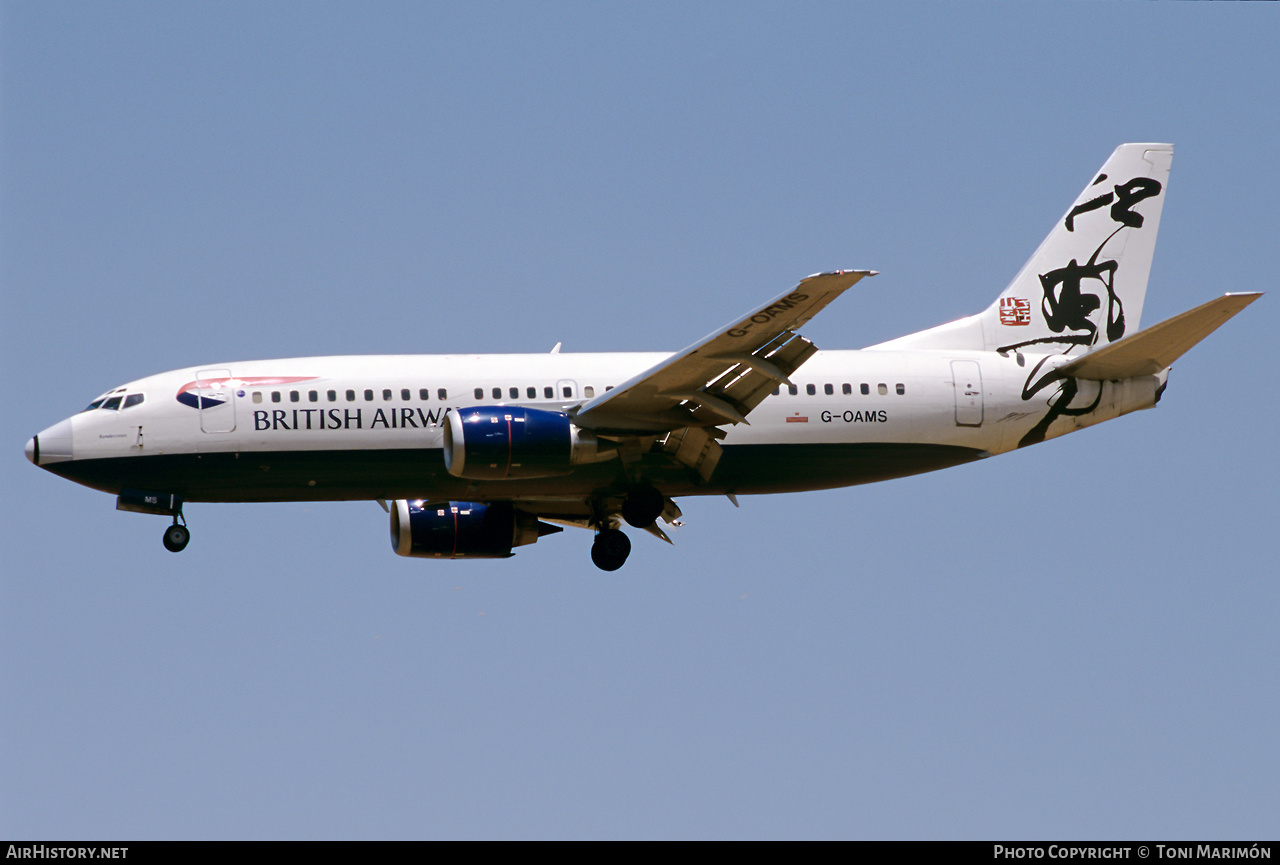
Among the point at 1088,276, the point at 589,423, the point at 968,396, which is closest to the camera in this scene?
the point at 589,423

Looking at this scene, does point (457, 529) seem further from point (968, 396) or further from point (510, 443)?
point (968, 396)

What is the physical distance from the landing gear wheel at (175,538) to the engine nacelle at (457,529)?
541cm

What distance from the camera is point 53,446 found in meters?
35.7

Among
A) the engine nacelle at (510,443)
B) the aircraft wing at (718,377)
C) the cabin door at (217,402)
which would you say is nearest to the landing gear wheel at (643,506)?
the aircraft wing at (718,377)

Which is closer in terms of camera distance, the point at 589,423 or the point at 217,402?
the point at 589,423

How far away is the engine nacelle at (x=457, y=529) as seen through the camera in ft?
130

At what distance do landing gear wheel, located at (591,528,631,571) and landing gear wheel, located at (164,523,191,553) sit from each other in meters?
8.62

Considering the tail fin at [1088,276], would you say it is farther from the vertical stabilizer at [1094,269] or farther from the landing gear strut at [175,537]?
the landing gear strut at [175,537]

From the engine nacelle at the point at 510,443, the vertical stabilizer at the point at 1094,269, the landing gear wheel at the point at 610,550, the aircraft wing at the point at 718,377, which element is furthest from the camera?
the vertical stabilizer at the point at 1094,269

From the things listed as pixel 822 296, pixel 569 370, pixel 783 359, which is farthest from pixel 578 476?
pixel 822 296

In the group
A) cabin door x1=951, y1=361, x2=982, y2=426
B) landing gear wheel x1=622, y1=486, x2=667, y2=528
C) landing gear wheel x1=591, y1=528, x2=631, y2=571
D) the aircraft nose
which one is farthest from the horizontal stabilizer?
the aircraft nose

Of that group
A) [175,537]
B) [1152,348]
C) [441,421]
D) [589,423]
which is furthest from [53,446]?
[1152,348]

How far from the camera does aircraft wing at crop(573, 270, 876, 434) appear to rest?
31531 millimetres

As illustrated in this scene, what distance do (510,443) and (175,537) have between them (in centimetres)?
740
